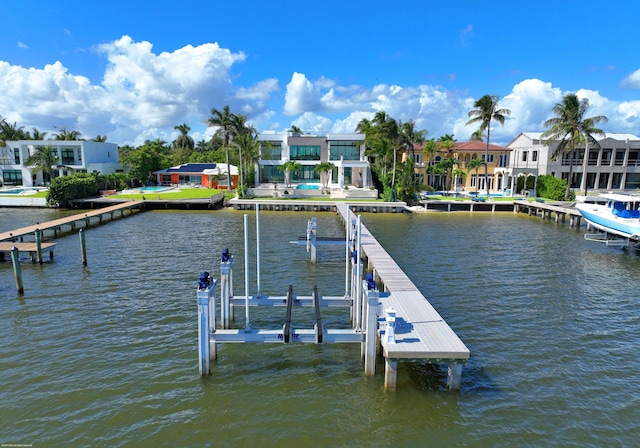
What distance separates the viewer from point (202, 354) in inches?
456

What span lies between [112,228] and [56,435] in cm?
2929

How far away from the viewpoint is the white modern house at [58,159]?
61531 mm

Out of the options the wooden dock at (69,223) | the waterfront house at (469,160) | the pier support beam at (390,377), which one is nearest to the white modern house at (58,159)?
the wooden dock at (69,223)

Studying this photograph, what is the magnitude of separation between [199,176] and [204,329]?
63.0m

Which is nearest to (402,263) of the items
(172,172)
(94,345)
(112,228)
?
(94,345)

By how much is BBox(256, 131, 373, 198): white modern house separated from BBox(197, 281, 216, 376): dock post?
171 ft

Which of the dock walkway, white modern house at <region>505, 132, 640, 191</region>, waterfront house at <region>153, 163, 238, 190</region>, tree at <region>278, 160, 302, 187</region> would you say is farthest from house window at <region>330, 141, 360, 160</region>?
the dock walkway

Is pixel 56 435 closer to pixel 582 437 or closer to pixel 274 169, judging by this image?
pixel 582 437

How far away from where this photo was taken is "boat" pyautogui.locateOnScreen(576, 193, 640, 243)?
29.3 metres

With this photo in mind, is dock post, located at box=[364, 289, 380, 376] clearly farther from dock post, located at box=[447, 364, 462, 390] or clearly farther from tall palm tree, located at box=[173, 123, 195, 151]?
tall palm tree, located at box=[173, 123, 195, 151]

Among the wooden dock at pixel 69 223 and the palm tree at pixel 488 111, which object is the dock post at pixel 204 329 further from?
the palm tree at pixel 488 111

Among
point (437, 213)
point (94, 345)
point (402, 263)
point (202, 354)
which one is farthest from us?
point (437, 213)

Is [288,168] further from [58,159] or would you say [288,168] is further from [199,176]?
[58,159]

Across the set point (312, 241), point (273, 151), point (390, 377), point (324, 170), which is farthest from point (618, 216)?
point (273, 151)
